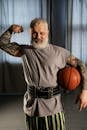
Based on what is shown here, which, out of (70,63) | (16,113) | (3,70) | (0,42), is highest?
(0,42)

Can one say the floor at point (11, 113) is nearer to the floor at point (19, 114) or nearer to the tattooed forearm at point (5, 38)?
the floor at point (19, 114)

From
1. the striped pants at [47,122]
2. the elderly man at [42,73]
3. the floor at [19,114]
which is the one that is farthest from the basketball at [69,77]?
the floor at [19,114]

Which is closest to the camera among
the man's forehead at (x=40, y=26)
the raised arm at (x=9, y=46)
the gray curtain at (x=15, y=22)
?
the man's forehead at (x=40, y=26)

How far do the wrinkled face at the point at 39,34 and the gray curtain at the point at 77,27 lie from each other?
5.28 feet

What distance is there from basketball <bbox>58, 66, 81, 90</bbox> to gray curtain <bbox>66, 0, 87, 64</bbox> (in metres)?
1.54

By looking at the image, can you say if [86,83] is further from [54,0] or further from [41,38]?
[54,0]

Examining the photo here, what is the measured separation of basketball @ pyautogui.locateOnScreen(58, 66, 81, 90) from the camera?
2.23m

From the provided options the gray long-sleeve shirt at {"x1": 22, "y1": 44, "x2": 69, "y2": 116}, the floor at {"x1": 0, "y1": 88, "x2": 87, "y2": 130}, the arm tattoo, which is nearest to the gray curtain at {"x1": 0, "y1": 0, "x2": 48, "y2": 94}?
the floor at {"x1": 0, "y1": 88, "x2": 87, "y2": 130}

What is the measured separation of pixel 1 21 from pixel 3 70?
1.94 feet

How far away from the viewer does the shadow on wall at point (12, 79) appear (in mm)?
3795

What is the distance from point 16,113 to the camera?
3682mm

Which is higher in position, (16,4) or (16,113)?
(16,4)

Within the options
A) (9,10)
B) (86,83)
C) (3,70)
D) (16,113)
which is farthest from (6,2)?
(86,83)

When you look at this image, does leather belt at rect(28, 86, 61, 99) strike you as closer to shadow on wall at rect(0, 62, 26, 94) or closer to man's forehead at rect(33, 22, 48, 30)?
man's forehead at rect(33, 22, 48, 30)
